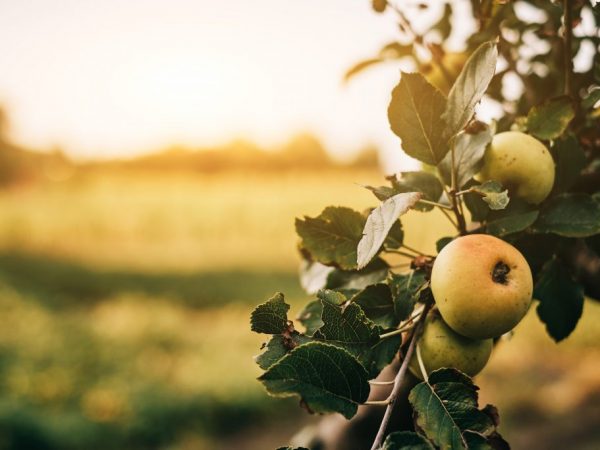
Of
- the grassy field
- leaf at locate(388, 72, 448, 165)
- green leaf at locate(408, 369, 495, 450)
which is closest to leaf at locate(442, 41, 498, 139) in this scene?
leaf at locate(388, 72, 448, 165)

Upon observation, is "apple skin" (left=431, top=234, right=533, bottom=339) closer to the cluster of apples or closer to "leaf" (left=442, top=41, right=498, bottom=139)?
the cluster of apples

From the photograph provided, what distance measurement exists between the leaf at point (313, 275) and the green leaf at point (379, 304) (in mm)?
101

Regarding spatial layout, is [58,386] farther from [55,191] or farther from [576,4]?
[55,191]

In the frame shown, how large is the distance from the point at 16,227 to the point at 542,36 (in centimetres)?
922

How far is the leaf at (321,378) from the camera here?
0.43 meters

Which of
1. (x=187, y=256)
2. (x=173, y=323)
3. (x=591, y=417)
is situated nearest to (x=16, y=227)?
(x=187, y=256)

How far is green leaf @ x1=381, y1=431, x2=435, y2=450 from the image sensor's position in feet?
1.38

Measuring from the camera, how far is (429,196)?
0.59 m

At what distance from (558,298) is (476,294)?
0.24 metres

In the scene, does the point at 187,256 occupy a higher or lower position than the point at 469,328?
higher

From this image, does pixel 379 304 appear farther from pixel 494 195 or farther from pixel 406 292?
pixel 494 195

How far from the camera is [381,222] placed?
1.42 feet

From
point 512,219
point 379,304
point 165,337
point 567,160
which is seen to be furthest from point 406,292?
point 165,337

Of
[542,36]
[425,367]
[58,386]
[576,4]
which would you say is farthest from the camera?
[58,386]
